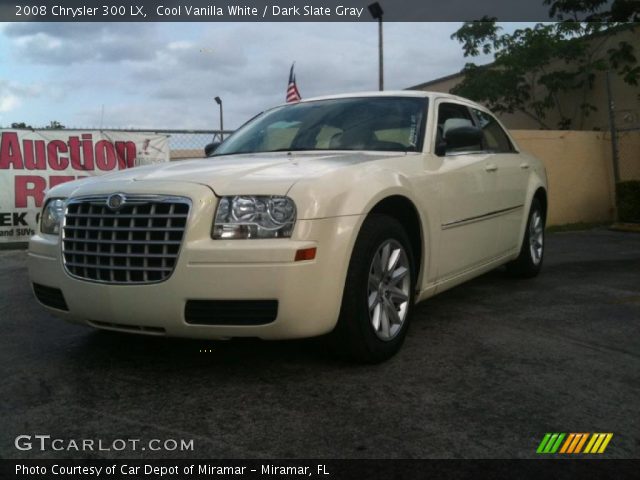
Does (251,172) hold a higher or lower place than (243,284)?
higher

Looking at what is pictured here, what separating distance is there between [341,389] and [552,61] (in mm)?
15271

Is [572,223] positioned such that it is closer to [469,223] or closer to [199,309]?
[469,223]

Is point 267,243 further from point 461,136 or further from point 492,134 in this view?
point 492,134

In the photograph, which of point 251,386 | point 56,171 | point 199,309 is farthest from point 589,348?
point 56,171

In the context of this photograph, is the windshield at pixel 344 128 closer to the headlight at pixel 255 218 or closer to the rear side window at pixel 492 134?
the rear side window at pixel 492 134

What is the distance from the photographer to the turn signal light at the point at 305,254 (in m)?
2.66

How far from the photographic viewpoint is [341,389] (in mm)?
2746

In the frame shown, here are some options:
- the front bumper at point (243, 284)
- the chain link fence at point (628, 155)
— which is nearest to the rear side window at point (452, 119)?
the front bumper at point (243, 284)

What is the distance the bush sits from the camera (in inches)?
396

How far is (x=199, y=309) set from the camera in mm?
2686

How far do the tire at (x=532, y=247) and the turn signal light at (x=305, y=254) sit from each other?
320 centimetres

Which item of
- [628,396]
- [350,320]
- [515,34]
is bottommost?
[628,396]
